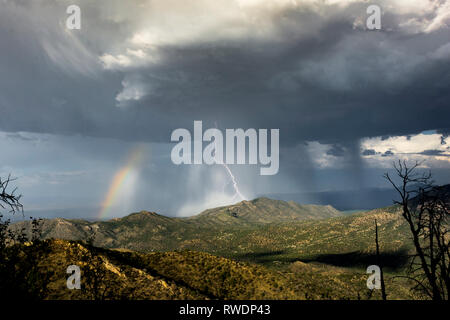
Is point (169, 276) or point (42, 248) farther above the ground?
point (42, 248)

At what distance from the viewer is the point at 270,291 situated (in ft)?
207

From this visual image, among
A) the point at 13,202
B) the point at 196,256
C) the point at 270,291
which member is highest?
the point at 13,202

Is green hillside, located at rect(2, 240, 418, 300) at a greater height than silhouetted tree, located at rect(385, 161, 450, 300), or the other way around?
silhouetted tree, located at rect(385, 161, 450, 300)

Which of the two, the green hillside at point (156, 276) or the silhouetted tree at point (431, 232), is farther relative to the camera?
the green hillside at point (156, 276)

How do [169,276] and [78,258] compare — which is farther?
[169,276]

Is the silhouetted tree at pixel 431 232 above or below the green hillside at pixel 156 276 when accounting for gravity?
above

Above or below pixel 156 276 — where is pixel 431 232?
above

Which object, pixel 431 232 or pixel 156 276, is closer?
pixel 431 232

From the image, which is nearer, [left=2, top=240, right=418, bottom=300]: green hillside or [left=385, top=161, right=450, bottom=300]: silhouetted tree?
[left=385, top=161, right=450, bottom=300]: silhouetted tree
